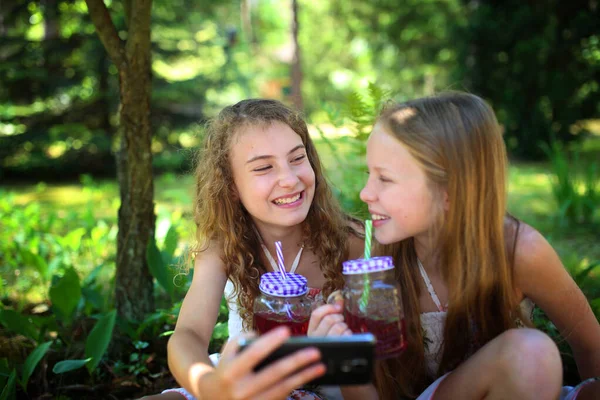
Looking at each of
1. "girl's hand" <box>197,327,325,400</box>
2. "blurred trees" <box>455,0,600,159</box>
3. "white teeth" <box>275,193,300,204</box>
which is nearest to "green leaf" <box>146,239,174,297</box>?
"white teeth" <box>275,193,300,204</box>

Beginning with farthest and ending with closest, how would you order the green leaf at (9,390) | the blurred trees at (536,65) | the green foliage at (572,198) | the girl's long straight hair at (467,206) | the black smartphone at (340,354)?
the blurred trees at (536,65) < the green foliage at (572,198) < the green leaf at (9,390) < the girl's long straight hair at (467,206) < the black smartphone at (340,354)

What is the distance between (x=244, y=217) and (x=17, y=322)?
1.05 metres

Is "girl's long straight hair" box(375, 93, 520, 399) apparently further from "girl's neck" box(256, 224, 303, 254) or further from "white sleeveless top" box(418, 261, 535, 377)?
"girl's neck" box(256, 224, 303, 254)

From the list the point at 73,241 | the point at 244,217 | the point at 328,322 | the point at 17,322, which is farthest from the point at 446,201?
the point at 73,241

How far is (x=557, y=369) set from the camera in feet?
4.91

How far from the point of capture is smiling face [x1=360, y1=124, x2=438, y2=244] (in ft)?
5.52

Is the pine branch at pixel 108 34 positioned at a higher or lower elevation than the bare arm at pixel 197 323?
higher

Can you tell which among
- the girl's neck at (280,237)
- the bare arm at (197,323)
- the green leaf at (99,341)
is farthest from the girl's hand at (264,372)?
the green leaf at (99,341)

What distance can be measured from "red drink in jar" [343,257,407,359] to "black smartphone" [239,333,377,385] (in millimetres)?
276

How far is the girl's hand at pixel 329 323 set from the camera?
1.45 m

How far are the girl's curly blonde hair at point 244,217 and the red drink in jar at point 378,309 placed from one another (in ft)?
1.71

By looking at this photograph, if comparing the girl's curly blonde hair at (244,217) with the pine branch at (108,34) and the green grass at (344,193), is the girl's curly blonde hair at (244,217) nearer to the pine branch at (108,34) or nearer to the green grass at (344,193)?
the pine branch at (108,34)

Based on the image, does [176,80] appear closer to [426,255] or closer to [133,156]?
[133,156]

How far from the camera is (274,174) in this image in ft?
6.59
